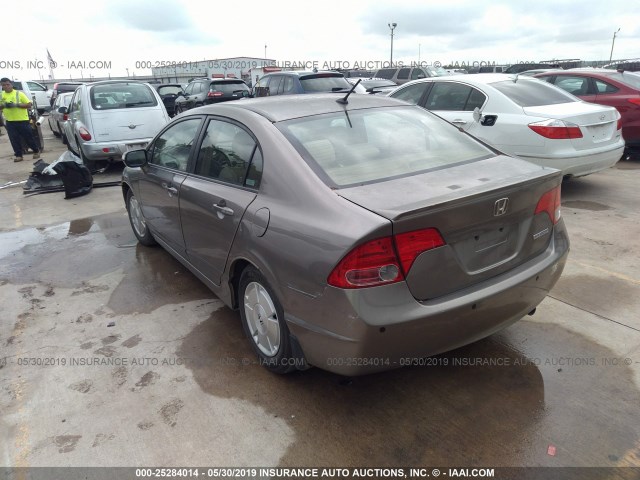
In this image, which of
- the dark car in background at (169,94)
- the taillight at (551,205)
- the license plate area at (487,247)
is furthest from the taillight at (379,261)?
the dark car in background at (169,94)

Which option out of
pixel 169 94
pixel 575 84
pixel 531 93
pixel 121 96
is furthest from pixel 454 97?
→ pixel 169 94

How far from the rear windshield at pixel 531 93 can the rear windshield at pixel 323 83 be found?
5067 millimetres

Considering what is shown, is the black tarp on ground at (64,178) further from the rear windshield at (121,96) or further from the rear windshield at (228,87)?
the rear windshield at (228,87)

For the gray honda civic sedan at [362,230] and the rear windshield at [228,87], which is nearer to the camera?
the gray honda civic sedan at [362,230]

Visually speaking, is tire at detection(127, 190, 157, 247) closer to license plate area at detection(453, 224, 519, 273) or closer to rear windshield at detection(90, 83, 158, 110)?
license plate area at detection(453, 224, 519, 273)

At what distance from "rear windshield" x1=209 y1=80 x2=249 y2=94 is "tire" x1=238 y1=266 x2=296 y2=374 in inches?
552

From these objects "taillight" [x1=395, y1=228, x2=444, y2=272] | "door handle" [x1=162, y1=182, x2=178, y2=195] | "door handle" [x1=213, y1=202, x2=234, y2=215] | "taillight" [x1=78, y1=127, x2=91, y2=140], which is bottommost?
"taillight" [x1=78, y1=127, x2=91, y2=140]

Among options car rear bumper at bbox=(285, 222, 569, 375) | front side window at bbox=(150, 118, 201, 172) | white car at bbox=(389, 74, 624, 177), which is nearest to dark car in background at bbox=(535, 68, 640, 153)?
white car at bbox=(389, 74, 624, 177)

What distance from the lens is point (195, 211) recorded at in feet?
11.1

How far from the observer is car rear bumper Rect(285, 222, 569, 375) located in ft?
6.95

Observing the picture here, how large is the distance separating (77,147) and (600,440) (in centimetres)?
1014

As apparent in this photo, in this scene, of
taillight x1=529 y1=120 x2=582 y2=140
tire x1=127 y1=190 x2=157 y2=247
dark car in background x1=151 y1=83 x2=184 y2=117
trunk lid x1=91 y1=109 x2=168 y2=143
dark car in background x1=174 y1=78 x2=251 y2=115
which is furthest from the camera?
dark car in background x1=151 y1=83 x2=184 y2=117

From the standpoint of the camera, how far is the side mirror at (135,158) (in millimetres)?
4238

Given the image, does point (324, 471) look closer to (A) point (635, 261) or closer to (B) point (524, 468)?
(B) point (524, 468)
